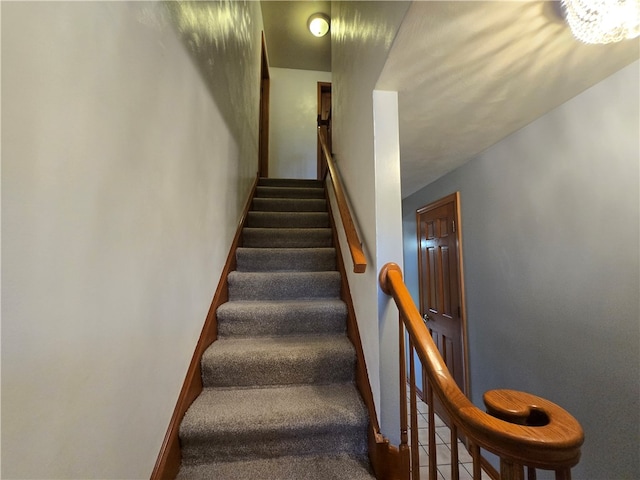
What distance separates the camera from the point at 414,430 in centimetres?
91

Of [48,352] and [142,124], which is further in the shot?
[142,124]

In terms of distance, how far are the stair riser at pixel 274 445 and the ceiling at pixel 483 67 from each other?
1.61 metres

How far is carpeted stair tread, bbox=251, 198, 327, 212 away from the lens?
2818 mm

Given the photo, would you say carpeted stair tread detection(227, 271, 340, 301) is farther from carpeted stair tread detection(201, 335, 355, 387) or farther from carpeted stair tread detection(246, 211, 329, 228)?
carpeted stair tread detection(246, 211, 329, 228)

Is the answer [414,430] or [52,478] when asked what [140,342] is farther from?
[414,430]

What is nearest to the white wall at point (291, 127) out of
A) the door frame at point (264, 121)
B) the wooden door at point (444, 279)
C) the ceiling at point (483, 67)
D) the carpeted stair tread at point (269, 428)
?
the door frame at point (264, 121)

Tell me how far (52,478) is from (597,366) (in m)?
2.04

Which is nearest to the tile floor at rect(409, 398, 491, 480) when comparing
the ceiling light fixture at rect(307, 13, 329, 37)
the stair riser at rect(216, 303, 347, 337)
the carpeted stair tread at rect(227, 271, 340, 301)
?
the stair riser at rect(216, 303, 347, 337)

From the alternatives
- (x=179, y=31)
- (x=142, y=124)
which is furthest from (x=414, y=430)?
(x=179, y=31)

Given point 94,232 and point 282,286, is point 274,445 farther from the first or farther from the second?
point 94,232

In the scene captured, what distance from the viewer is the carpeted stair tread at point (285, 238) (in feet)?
7.70

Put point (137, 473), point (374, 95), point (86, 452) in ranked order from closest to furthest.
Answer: point (86, 452) < point (137, 473) < point (374, 95)

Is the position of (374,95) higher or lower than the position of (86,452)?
higher

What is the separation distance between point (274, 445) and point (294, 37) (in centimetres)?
462
